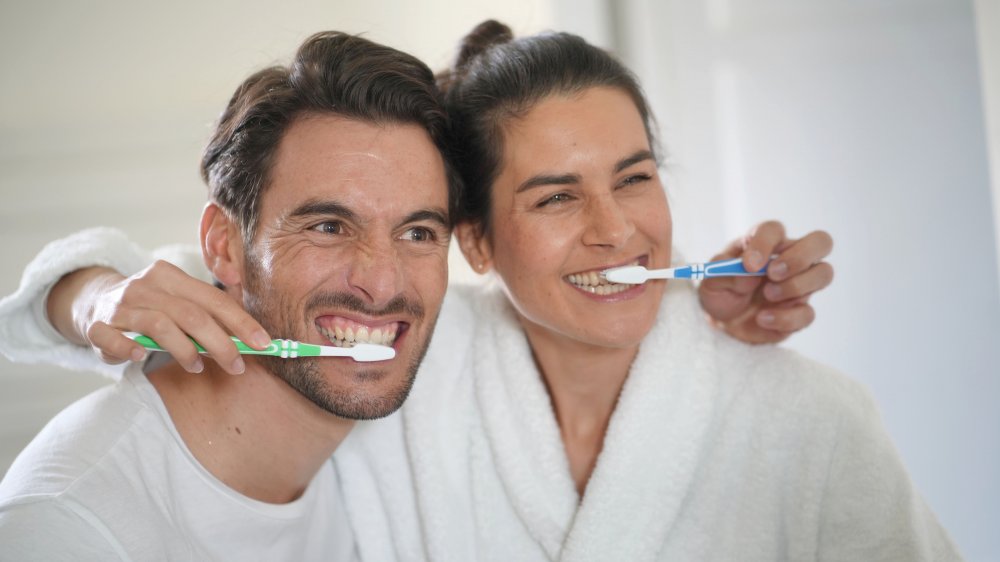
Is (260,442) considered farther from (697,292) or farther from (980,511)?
(980,511)

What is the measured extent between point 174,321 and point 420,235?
1.15 feet

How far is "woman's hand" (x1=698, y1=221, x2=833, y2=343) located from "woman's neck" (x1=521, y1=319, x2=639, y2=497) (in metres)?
0.15

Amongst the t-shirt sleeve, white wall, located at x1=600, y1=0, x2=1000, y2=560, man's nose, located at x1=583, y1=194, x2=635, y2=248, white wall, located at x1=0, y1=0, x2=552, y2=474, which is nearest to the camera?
the t-shirt sleeve

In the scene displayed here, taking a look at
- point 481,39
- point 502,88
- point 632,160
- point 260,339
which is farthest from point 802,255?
point 260,339

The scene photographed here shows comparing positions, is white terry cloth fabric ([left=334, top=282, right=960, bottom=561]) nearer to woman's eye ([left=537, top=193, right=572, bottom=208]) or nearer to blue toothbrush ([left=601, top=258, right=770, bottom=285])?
blue toothbrush ([left=601, top=258, right=770, bottom=285])

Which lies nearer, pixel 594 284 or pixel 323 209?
pixel 323 209

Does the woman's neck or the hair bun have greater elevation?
the hair bun

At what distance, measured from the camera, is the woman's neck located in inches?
47.9

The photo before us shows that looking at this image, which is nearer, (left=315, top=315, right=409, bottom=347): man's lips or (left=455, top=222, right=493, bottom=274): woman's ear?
(left=315, top=315, right=409, bottom=347): man's lips

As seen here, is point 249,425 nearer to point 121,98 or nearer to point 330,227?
point 330,227

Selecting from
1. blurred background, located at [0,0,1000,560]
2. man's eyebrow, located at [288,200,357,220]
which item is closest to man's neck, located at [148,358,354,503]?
man's eyebrow, located at [288,200,357,220]

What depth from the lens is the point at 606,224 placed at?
3.51 ft

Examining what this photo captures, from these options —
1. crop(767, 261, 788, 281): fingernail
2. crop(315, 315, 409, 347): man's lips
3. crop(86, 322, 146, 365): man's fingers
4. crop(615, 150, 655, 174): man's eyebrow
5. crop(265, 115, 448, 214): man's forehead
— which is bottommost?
crop(767, 261, 788, 281): fingernail

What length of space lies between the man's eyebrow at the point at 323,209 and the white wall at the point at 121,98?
982mm
